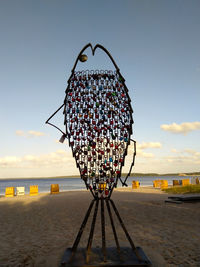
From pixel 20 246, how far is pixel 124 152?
4310 millimetres

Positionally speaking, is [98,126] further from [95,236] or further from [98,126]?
[95,236]

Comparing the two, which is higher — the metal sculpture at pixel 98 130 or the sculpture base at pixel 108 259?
the metal sculpture at pixel 98 130

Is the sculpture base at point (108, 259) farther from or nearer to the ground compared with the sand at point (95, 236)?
farther from the ground

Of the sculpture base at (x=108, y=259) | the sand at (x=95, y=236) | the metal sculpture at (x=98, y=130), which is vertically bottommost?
the sand at (x=95, y=236)

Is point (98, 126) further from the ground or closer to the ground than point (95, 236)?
further from the ground

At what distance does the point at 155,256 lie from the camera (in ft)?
17.3

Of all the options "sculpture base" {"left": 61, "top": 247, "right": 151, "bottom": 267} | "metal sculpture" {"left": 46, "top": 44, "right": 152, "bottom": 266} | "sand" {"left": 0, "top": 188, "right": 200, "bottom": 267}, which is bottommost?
"sand" {"left": 0, "top": 188, "right": 200, "bottom": 267}

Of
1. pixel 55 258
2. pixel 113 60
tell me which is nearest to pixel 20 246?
pixel 55 258

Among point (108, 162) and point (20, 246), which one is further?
point (20, 246)

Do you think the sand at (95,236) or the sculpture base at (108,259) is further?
the sand at (95,236)

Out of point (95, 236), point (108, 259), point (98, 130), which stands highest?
point (98, 130)

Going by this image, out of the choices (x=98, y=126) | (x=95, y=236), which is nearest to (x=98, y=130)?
(x=98, y=126)

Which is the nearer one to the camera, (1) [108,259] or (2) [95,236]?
(1) [108,259]

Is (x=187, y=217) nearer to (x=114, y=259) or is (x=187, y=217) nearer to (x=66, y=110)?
(x=114, y=259)
